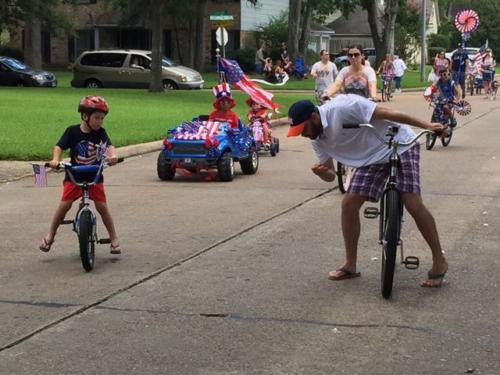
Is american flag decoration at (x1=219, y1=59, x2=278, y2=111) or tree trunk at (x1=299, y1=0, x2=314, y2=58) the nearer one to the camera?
american flag decoration at (x1=219, y1=59, x2=278, y2=111)

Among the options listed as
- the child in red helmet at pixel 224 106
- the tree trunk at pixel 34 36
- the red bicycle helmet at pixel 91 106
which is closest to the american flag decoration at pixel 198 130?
Result: the child in red helmet at pixel 224 106

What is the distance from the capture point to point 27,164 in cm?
1313

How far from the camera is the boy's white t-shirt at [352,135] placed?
5.99 m

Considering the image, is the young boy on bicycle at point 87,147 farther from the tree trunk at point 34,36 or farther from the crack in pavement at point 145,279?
the tree trunk at point 34,36

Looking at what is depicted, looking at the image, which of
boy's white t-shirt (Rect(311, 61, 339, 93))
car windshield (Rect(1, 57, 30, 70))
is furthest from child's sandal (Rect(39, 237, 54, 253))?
car windshield (Rect(1, 57, 30, 70))

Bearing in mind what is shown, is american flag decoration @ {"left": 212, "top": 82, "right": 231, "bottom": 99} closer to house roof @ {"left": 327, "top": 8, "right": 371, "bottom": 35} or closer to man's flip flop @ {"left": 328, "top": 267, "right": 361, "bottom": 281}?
man's flip flop @ {"left": 328, "top": 267, "right": 361, "bottom": 281}

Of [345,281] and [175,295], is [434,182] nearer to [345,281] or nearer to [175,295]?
[345,281]

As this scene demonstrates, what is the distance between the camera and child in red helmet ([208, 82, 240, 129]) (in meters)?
12.3

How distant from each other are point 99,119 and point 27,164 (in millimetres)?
6503

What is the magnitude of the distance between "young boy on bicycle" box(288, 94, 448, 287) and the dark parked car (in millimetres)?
31193

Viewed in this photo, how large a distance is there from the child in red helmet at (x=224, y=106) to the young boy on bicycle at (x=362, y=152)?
6.06m

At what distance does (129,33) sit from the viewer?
193 feet

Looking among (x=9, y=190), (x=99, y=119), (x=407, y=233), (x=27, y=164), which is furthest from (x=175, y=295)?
(x=27, y=164)

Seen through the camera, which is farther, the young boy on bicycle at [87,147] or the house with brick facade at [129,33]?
the house with brick facade at [129,33]
